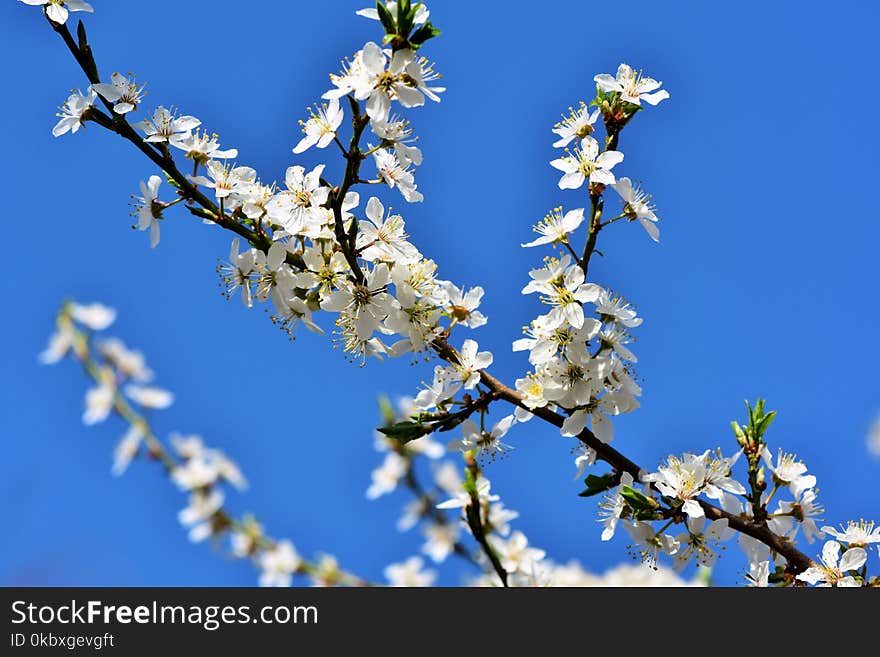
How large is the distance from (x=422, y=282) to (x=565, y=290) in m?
0.42

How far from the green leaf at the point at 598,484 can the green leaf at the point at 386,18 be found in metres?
1.39

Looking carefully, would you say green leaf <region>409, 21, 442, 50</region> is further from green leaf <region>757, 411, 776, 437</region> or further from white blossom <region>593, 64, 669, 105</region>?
green leaf <region>757, 411, 776, 437</region>

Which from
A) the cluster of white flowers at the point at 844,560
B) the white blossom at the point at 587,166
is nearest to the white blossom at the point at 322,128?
the white blossom at the point at 587,166

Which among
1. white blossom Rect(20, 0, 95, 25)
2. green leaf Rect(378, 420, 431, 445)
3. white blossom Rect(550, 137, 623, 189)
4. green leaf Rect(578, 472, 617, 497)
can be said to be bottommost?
green leaf Rect(578, 472, 617, 497)

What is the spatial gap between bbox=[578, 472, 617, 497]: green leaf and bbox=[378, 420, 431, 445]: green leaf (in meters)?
0.52

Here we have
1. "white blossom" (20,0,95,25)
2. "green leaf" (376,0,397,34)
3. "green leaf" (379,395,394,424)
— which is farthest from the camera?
"green leaf" (379,395,394,424)

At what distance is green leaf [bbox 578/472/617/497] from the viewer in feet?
8.39

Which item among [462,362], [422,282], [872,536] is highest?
[422,282]

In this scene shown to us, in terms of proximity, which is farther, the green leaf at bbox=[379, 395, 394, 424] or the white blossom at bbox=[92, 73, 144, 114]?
the green leaf at bbox=[379, 395, 394, 424]

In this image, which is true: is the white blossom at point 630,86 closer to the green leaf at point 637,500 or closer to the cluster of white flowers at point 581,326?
the cluster of white flowers at point 581,326

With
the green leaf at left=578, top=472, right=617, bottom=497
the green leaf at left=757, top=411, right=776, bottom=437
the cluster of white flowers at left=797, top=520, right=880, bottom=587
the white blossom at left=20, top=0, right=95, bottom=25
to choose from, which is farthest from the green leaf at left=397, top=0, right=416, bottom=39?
the cluster of white flowers at left=797, top=520, right=880, bottom=587
